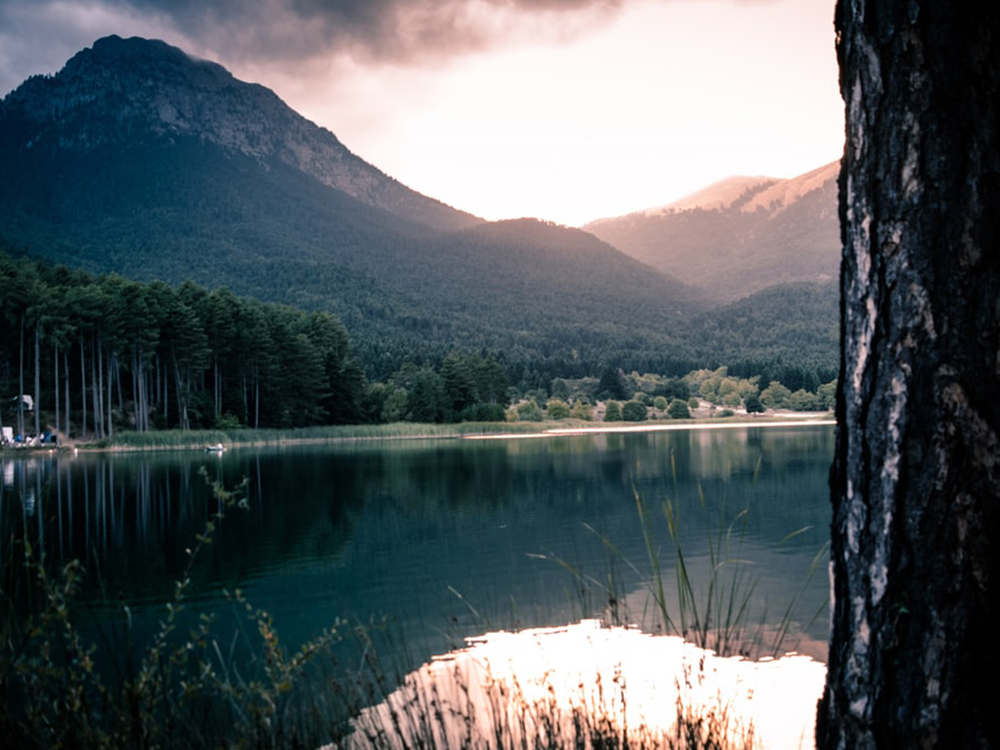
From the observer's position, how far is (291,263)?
6137 inches

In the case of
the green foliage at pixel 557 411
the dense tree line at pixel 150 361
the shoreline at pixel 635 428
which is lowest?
the shoreline at pixel 635 428

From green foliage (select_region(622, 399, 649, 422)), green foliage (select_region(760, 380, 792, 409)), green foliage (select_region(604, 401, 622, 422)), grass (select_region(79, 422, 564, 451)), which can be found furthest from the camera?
green foliage (select_region(760, 380, 792, 409))

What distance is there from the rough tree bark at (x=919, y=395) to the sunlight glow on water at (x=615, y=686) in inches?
92.4

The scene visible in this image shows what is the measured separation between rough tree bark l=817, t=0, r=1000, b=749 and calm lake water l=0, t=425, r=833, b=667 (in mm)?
980

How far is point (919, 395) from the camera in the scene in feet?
6.74

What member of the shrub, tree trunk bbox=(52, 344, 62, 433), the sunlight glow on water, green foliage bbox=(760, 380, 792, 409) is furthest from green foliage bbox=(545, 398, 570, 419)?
the sunlight glow on water

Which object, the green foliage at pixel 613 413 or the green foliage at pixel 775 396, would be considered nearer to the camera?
the green foliage at pixel 613 413

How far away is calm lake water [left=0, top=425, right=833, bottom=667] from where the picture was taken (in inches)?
397

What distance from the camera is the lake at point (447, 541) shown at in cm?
970

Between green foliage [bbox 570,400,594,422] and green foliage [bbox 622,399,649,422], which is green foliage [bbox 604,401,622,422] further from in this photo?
green foliage [bbox 570,400,594,422]

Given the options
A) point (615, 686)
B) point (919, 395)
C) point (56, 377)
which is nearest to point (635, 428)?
point (56, 377)

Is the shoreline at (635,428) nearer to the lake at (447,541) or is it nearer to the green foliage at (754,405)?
the green foliage at (754,405)

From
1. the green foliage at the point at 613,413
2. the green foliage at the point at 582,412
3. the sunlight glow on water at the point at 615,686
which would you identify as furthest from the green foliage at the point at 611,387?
the sunlight glow on water at the point at 615,686

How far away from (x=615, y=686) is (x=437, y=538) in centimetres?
1087
